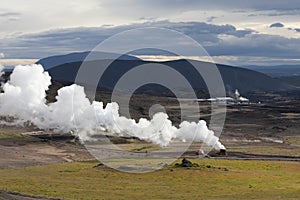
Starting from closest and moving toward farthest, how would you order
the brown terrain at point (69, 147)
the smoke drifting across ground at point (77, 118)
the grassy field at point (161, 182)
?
the grassy field at point (161, 182) → the brown terrain at point (69, 147) → the smoke drifting across ground at point (77, 118)

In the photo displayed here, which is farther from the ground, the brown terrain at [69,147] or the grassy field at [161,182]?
the grassy field at [161,182]

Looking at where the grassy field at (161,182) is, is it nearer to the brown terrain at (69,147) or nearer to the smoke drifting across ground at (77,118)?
the brown terrain at (69,147)

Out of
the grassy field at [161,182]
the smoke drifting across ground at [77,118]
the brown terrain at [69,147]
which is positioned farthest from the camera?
the smoke drifting across ground at [77,118]

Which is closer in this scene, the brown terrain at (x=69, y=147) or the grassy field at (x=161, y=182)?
the grassy field at (x=161, y=182)

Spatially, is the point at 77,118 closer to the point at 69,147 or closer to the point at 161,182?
the point at 69,147

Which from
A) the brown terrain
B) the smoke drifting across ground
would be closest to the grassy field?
the brown terrain

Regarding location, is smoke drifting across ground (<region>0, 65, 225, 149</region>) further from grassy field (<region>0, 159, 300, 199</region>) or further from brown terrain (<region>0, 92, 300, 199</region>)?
grassy field (<region>0, 159, 300, 199</region>)

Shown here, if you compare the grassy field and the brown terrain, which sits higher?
the grassy field

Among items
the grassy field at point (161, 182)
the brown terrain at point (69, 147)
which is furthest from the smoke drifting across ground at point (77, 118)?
the grassy field at point (161, 182)
